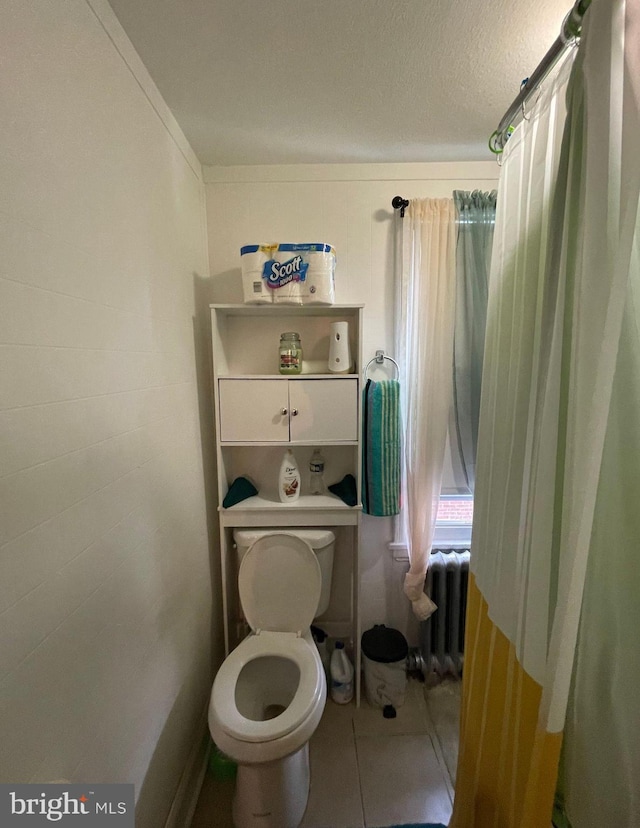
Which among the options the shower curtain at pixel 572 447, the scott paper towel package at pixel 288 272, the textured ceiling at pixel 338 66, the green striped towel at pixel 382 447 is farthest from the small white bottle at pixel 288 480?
the textured ceiling at pixel 338 66

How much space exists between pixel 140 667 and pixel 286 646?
571mm

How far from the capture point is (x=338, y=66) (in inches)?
42.2

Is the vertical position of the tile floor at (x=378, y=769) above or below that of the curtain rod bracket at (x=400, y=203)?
below

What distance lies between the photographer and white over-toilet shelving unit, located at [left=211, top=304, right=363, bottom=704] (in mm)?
1517

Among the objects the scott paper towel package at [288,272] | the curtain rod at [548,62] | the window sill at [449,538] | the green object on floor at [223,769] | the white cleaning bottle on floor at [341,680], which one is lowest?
the green object on floor at [223,769]

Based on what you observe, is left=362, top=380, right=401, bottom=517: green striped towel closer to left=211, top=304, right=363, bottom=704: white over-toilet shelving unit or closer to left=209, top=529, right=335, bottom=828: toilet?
left=211, top=304, right=363, bottom=704: white over-toilet shelving unit

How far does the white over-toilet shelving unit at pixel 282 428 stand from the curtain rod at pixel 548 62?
0.69 metres

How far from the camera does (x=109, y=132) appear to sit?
3.00ft

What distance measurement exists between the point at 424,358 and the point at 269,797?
1630 mm

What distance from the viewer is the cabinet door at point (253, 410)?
4.97 ft

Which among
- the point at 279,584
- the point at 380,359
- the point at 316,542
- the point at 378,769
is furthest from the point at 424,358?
the point at 378,769

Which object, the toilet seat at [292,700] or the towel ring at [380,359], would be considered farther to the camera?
the towel ring at [380,359]

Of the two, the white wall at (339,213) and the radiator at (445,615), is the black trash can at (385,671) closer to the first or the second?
the radiator at (445,615)

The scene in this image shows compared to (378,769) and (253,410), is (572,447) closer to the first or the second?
(253,410)
